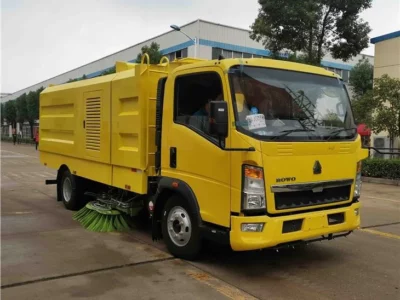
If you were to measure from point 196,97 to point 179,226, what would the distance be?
1632mm

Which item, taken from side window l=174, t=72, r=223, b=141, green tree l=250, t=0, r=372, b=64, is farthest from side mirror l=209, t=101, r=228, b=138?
green tree l=250, t=0, r=372, b=64

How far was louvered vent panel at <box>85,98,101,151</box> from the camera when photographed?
7.14m

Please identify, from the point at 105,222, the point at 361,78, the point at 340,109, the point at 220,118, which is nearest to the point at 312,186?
the point at 340,109

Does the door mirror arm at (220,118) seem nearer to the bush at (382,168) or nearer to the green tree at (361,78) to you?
the bush at (382,168)

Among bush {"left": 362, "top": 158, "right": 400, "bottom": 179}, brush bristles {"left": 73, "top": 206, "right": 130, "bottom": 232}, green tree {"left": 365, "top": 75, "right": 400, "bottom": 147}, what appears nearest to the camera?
brush bristles {"left": 73, "top": 206, "right": 130, "bottom": 232}

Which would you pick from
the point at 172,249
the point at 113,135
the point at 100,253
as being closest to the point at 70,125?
the point at 113,135

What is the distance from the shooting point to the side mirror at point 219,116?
434cm

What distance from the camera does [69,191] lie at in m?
8.69

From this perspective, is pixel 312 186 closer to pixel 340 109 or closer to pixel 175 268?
pixel 340 109

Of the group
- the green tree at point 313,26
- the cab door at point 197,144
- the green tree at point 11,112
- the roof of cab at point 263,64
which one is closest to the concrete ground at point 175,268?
the cab door at point 197,144

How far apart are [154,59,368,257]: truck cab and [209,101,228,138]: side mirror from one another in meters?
0.01

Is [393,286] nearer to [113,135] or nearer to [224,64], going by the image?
[224,64]

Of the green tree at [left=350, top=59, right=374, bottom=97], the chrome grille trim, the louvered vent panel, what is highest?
the green tree at [left=350, top=59, right=374, bottom=97]

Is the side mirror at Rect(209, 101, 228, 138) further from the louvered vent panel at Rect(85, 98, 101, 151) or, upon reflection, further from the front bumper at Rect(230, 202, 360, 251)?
the louvered vent panel at Rect(85, 98, 101, 151)
